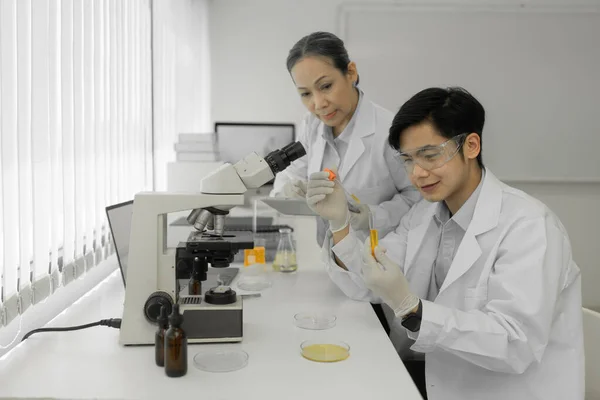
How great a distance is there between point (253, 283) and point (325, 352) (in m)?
0.69

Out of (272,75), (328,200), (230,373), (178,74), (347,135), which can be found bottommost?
(230,373)

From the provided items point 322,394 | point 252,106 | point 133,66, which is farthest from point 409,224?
point 252,106

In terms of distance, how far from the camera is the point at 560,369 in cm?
137

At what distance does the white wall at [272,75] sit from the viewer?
166 inches

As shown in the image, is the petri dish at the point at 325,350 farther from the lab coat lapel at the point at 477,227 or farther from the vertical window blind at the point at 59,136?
the vertical window blind at the point at 59,136

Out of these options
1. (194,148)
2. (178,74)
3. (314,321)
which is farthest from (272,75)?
(314,321)

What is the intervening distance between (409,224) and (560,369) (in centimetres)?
65

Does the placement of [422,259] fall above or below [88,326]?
above

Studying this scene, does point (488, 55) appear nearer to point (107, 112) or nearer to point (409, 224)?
point (409, 224)

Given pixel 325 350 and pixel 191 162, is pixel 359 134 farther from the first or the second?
pixel 191 162

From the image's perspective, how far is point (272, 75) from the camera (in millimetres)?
4270

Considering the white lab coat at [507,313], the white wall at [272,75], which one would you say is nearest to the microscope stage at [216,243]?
the white lab coat at [507,313]

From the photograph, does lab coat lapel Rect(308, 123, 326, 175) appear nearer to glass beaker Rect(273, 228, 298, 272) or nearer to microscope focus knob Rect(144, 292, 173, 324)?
glass beaker Rect(273, 228, 298, 272)

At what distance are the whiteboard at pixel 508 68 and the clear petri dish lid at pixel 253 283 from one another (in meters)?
2.52
